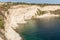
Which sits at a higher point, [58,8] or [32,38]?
[58,8]

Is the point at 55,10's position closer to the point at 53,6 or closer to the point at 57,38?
the point at 53,6

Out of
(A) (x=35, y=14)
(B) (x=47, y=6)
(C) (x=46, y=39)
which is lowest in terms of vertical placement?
(C) (x=46, y=39)

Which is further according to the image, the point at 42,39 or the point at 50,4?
the point at 50,4

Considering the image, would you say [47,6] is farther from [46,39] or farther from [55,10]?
[46,39]

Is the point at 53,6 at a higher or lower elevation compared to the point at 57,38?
higher

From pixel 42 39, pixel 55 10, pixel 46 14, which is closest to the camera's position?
pixel 42 39

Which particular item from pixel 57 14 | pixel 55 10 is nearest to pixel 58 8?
pixel 55 10

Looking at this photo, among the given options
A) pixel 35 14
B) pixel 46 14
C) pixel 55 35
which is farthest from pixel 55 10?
pixel 55 35

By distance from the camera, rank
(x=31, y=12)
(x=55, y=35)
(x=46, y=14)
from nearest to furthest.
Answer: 1. (x=55, y=35)
2. (x=31, y=12)
3. (x=46, y=14)

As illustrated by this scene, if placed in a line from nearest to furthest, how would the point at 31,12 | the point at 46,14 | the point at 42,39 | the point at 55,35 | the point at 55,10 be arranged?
the point at 42,39 → the point at 55,35 → the point at 31,12 → the point at 46,14 → the point at 55,10
